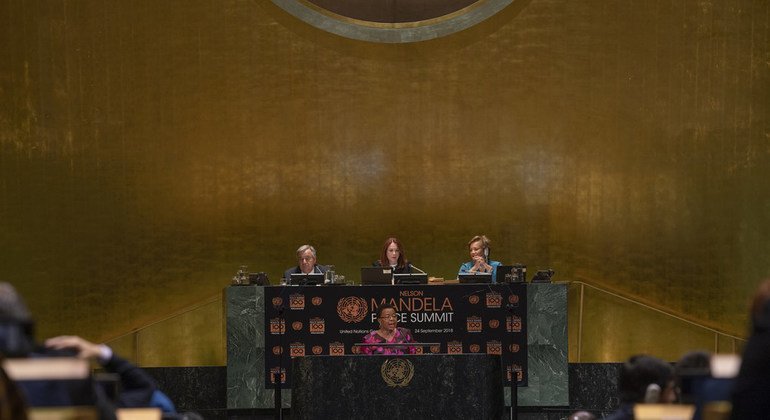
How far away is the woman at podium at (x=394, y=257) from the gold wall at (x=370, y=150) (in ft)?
3.16

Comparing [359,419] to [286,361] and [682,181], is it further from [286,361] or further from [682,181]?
[682,181]

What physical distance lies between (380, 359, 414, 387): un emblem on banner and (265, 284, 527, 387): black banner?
0.82 m

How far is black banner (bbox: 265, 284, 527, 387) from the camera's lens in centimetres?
926

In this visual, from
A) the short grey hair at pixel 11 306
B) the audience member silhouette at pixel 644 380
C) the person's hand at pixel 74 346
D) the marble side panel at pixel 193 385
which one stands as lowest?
the marble side panel at pixel 193 385

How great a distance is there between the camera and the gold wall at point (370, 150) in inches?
428

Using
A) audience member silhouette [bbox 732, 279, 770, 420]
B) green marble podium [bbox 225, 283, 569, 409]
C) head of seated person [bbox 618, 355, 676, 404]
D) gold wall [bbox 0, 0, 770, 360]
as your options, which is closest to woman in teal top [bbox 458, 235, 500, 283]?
green marble podium [bbox 225, 283, 569, 409]

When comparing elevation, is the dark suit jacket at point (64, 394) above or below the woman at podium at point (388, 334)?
above

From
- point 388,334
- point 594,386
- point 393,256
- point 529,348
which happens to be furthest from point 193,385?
point 594,386

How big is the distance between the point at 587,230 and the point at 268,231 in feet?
9.94

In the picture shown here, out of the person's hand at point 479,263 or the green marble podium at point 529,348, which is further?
the person's hand at point 479,263

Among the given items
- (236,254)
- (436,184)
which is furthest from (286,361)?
(436,184)

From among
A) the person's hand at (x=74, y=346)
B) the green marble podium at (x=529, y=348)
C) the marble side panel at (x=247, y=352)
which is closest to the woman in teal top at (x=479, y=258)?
the green marble podium at (x=529, y=348)

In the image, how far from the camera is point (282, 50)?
36.3ft

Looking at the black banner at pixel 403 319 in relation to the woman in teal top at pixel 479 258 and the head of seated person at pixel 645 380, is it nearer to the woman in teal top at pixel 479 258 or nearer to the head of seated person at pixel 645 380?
the woman in teal top at pixel 479 258
